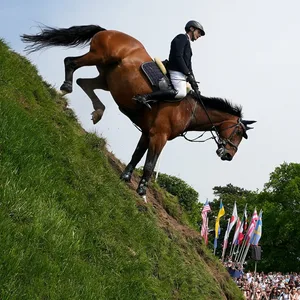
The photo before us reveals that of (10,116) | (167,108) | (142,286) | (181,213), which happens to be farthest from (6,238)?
(181,213)

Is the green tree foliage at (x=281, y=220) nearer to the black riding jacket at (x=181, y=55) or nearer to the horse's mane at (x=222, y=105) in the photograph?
the horse's mane at (x=222, y=105)

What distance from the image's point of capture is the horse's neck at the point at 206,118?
11336 mm

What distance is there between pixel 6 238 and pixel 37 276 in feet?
1.39

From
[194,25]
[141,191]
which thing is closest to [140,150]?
[141,191]

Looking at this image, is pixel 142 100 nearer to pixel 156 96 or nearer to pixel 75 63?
pixel 156 96

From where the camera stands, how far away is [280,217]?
61.9m

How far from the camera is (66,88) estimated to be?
10984 millimetres

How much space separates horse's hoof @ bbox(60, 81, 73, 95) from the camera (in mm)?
10984

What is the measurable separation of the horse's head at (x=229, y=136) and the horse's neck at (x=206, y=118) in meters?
0.12

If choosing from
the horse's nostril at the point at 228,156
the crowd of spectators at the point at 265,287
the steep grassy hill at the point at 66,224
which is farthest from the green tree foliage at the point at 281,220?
the steep grassy hill at the point at 66,224

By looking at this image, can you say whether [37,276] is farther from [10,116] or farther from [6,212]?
[10,116]

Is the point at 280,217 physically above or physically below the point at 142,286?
above

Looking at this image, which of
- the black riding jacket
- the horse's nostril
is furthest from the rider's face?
the horse's nostril

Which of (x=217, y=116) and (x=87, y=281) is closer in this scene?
(x=87, y=281)
